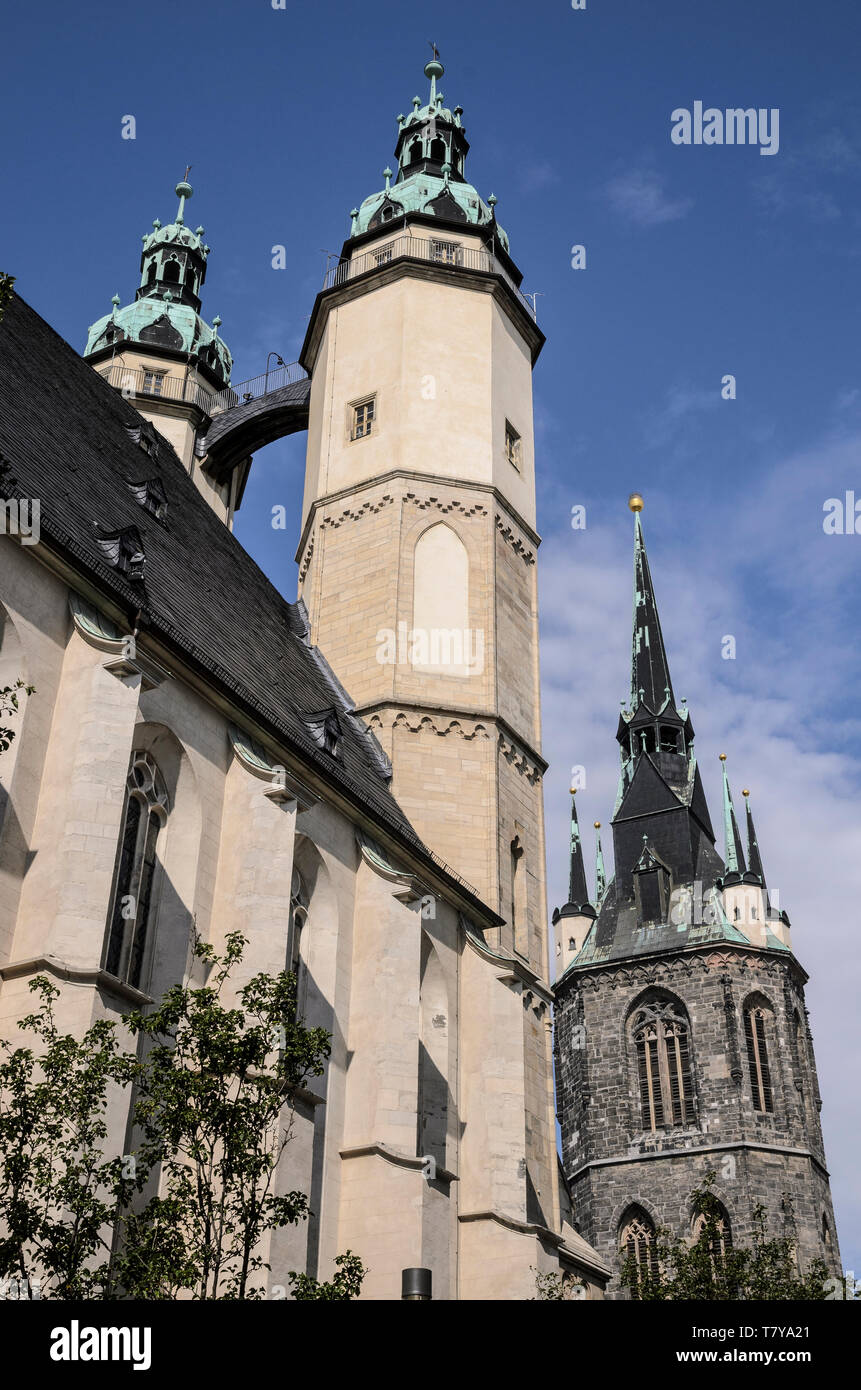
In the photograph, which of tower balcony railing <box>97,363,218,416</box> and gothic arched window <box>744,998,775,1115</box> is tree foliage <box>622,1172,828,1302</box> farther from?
gothic arched window <box>744,998,775,1115</box>

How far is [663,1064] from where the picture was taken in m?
58.2

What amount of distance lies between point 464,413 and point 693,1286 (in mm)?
15258

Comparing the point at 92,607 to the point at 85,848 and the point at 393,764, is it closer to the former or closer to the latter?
the point at 85,848

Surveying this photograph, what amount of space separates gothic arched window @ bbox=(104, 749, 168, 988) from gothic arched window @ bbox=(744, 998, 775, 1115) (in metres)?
43.5

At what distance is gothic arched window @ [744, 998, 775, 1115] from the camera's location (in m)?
55.6

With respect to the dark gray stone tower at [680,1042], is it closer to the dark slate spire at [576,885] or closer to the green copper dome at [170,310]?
the dark slate spire at [576,885]

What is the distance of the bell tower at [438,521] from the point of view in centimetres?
2441

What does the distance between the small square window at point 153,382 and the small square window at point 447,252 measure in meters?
9.42

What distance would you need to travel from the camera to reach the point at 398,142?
35406 mm

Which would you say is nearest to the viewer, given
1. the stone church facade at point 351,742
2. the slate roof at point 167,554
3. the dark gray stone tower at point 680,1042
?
the stone church facade at point 351,742

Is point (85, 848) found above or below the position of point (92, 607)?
below

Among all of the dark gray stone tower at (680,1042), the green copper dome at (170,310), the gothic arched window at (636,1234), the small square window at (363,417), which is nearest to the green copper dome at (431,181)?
the small square window at (363,417)

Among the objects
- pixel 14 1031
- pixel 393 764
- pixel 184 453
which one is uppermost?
pixel 184 453

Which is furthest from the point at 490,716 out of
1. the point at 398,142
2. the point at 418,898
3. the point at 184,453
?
the point at 398,142
